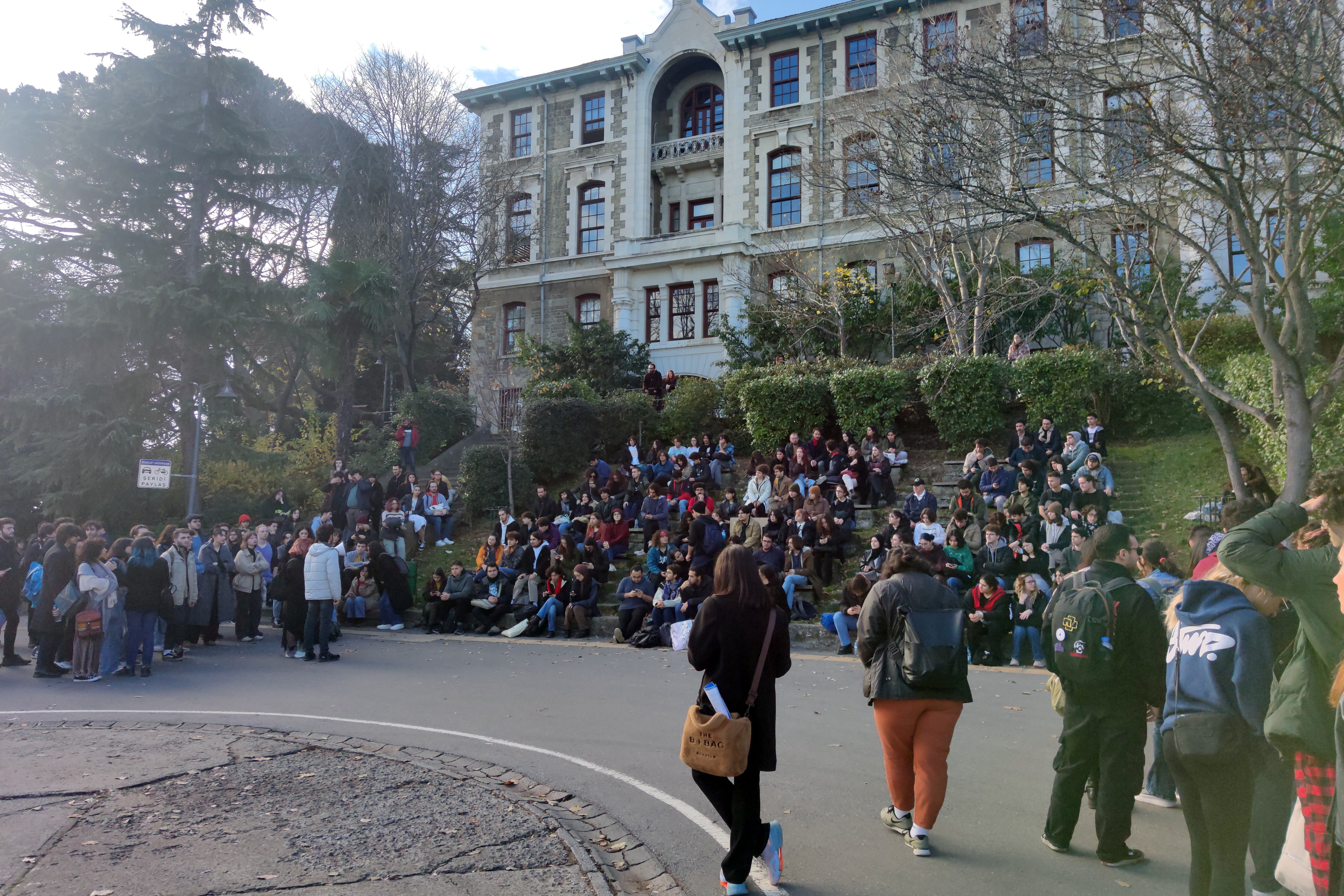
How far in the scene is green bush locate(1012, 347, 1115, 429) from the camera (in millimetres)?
20641

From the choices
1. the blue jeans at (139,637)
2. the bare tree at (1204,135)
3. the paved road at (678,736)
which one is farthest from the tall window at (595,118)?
the blue jeans at (139,637)

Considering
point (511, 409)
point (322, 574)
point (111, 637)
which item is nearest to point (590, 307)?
point (511, 409)

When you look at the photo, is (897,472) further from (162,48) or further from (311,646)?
(162,48)

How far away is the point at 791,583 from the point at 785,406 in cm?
962

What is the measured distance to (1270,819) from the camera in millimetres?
4184

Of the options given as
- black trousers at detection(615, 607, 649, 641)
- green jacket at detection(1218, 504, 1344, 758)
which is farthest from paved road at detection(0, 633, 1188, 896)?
green jacket at detection(1218, 504, 1344, 758)

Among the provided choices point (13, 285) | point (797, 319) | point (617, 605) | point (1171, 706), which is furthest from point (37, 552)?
point (797, 319)

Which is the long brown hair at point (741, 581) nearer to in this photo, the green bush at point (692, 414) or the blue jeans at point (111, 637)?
the blue jeans at point (111, 637)

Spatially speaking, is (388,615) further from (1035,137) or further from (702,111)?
(702,111)

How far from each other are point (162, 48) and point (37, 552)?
66.1 ft

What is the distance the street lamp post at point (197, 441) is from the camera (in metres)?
21.9

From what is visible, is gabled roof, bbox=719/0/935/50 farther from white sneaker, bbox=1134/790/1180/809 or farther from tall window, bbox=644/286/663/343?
white sneaker, bbox=1134/790/1180/809

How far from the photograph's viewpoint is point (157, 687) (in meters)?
10.5

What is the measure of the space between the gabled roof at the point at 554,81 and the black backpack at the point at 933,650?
1387 inches
